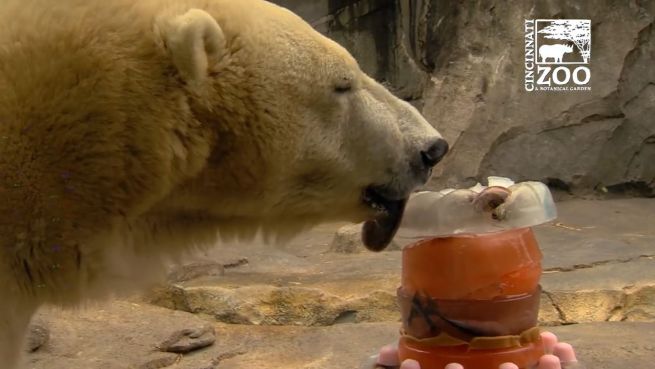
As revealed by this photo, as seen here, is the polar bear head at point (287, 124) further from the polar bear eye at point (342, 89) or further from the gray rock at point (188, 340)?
the gray rock at point (188, 340)

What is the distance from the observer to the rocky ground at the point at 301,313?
9.82 ft

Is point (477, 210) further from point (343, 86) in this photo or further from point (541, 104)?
point (541, 104)

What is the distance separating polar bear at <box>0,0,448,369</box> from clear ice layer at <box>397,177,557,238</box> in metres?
0.33

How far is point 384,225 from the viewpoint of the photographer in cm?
178

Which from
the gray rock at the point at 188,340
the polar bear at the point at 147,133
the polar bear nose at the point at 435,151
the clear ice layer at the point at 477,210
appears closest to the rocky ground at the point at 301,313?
the gray rock at the point at 188,340

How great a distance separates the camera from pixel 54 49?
1.35 metres

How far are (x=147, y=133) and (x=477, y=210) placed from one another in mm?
773

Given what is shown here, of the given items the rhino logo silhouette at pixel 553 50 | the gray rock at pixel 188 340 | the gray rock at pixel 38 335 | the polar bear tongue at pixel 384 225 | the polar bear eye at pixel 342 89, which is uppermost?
the rhino logo silhouette at pixel 553 50

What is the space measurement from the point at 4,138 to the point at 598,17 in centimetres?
542

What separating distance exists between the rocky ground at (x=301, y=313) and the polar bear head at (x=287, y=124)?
4.21 ft

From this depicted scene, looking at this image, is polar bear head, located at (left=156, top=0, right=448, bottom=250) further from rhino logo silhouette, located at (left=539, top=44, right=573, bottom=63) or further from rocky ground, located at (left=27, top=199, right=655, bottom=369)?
rhino logo silhouette, located at (left=539, top=44, right=573, bottom=63)

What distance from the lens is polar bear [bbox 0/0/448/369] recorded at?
4.39 feet

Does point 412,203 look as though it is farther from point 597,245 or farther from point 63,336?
point 597,245

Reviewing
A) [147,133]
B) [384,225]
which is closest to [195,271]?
[384,225]
